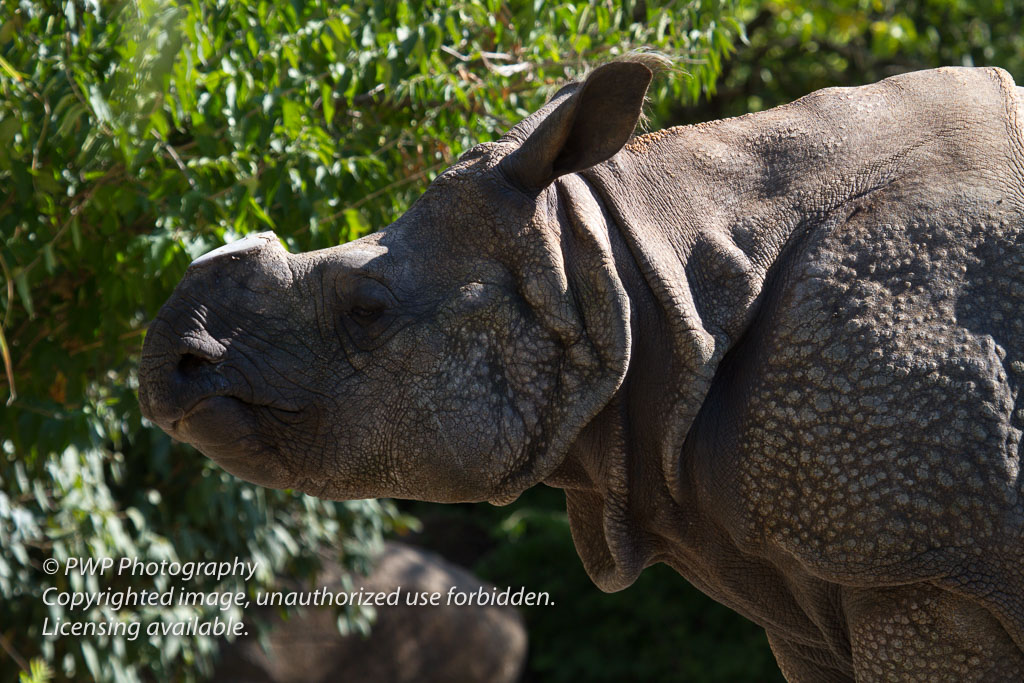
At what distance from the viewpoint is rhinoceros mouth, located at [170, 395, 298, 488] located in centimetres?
245

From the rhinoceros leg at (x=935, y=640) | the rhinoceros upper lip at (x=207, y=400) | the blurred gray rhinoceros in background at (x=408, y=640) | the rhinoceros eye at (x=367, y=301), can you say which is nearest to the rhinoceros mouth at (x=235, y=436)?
the rhinoceros upper lip at (x=207, y=400)

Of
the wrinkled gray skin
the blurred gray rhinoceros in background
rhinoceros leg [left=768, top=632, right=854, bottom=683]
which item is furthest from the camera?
the blurred gray rhinoceros in background

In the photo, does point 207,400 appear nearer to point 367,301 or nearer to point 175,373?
point 175,373

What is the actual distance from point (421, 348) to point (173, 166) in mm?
1996

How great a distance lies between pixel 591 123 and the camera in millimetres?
2533

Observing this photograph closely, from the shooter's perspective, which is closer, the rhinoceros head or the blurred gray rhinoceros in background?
the rhinoceros head

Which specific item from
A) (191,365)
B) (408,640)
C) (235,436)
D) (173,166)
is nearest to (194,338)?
(191,365)

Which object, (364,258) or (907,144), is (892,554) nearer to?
(907,144)

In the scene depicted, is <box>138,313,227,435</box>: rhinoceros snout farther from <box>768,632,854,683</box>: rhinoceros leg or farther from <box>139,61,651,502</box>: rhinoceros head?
<box>768,632,854,683</box>: rhinoceros leg

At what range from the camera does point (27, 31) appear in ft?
12.7

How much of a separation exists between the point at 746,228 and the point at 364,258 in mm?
816

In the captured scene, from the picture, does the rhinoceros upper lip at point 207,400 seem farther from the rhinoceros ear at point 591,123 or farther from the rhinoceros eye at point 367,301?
the rhinoceros ear at point 591,123

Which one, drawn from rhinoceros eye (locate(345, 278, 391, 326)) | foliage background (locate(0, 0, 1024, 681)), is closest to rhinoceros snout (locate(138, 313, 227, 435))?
rhinoceros eye (locate(345, 278, 391, 326))

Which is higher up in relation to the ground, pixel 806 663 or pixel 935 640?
pixel 935 640
